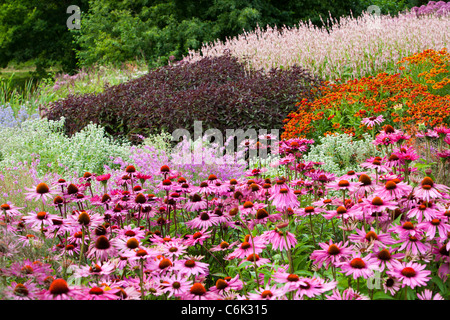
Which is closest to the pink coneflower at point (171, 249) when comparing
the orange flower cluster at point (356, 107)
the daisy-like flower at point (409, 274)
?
the daisy-like flower at point (409, 274)

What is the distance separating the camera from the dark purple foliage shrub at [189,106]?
19.0 feet

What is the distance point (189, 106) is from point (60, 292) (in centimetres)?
462

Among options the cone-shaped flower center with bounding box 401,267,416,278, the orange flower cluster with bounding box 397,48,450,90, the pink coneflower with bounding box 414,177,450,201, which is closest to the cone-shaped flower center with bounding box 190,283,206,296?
the cone-shaped flower center with bounding box 401,267,416,278

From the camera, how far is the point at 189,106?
585 cm

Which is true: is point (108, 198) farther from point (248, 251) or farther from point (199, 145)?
point (199, 145)

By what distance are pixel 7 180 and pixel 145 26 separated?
11.6m

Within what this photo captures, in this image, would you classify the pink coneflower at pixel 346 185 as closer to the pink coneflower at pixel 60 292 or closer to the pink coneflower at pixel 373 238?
the pink coneflower at pixel 373 238

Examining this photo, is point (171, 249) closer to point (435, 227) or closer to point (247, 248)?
point (247, 248)

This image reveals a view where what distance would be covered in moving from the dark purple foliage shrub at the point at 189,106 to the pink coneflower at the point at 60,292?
436cm

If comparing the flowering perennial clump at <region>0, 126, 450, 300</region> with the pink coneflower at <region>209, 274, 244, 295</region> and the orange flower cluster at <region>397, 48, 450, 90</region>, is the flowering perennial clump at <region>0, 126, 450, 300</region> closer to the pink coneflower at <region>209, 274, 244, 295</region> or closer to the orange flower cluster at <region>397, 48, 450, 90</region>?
the pink coneflower at <region>209, 274, 244, 295</region>

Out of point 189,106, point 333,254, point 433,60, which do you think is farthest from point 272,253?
point 433,60

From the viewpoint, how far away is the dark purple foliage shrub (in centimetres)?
580
